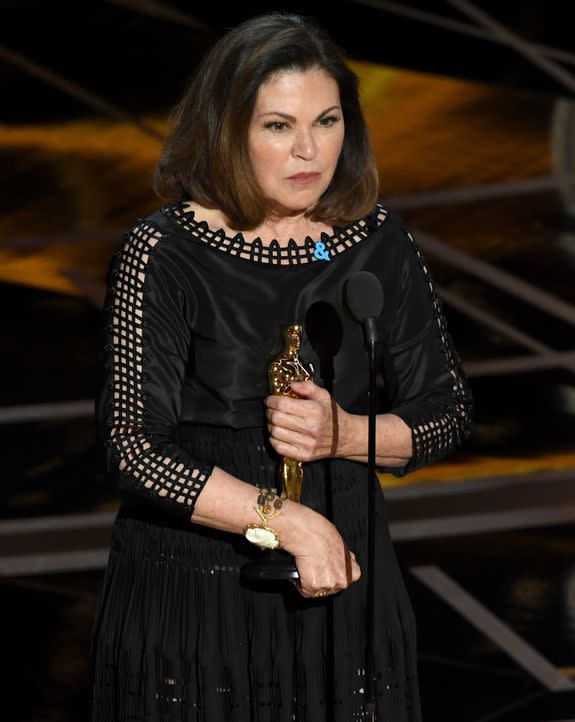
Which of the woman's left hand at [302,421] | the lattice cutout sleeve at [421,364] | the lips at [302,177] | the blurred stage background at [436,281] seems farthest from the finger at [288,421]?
the blurred stage background at [436,281]


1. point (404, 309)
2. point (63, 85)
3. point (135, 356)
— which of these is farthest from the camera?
point (63, 85)

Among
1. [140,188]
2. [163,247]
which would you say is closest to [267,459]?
[163,247]

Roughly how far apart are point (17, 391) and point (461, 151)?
115 inches

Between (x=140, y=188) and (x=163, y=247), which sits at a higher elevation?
(x=163, y=247)

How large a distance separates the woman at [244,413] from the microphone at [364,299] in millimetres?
178

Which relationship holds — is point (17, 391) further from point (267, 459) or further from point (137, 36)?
point (267, 459)

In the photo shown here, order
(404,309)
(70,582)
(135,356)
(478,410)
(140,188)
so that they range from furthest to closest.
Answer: (140,188) < (478,410) < (70,582) < (404,309) < (135,356)

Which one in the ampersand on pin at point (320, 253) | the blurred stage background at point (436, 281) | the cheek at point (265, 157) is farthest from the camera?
the blurred stage background at point (436, 281)

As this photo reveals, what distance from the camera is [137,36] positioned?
8.92 metres

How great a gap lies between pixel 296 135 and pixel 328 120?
77 millimetres

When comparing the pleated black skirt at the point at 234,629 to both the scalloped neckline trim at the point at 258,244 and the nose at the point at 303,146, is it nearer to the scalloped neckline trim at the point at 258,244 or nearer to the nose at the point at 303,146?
the scalloped neckline trim at the point at 258,244

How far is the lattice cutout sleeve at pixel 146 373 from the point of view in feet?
7.50

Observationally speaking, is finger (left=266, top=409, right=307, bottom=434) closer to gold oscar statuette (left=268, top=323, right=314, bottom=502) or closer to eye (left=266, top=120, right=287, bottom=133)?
gold oscar statuette (left=268, top=323, right=314, bottom=502)

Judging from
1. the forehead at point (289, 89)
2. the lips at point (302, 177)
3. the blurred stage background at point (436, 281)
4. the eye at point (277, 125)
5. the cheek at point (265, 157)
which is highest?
the forehead at point (289, 89)
